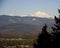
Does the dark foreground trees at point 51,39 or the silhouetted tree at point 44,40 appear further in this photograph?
the silhouetted tree at point 44,40

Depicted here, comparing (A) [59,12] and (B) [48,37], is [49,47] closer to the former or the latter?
(B) [48,37]

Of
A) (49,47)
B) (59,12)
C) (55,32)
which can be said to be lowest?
(49,47)

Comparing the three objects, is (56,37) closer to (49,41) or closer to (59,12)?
(49,41)

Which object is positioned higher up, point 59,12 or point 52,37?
point 59,12

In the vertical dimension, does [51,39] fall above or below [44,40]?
above

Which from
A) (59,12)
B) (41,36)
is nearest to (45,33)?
(41,36)

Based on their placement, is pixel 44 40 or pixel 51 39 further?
pixel 44 40

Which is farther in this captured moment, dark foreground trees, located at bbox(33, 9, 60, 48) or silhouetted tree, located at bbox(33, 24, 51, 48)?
silhouetted tree, located at bbox(33, 24, 51, 48)

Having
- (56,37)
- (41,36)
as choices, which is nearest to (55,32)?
(56,37)

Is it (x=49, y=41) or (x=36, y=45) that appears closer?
(x=49, y=41)
